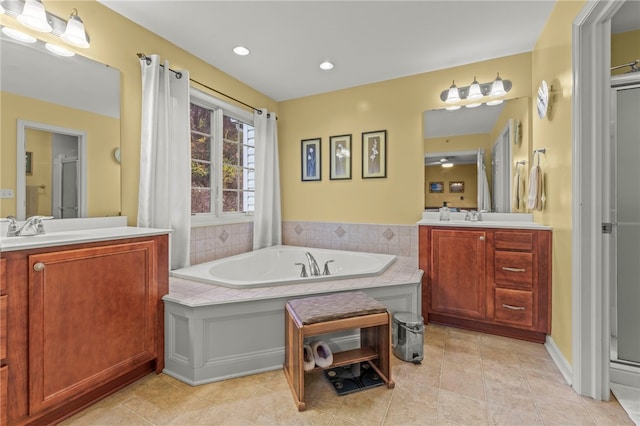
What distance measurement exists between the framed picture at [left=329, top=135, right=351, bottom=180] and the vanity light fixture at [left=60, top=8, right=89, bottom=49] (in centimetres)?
232

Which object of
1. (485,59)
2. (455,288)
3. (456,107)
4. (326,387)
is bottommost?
(326,387)

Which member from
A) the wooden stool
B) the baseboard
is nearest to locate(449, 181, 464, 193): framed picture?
the baseboard

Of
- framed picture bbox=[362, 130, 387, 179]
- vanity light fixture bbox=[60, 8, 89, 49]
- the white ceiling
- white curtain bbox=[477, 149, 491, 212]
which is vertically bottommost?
white curtain bbox=[477, 149, 491, 212]

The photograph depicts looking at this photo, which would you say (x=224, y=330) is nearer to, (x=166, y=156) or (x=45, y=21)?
(x=166, y=156)

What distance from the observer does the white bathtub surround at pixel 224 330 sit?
171cm

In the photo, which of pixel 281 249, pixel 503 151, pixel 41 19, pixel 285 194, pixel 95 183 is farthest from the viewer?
pixel 285 194

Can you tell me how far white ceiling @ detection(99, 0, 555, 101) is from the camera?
197cm

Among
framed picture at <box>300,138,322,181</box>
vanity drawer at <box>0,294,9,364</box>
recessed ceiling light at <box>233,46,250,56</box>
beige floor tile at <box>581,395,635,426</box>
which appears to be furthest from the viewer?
framed picture at <box>300,138,322,181</box>

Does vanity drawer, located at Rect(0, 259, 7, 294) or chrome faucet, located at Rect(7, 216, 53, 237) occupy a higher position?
chrome faucet, located at Rect(7, 216, 53, 237)

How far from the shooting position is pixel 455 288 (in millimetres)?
2418

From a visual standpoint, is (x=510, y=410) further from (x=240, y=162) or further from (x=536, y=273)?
(x=240, y=162)

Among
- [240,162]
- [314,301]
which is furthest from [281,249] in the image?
[314,301]

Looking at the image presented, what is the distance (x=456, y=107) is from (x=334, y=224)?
69.6 inches

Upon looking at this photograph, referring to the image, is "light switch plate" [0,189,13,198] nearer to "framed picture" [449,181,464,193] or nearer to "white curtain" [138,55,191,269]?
"white curtain" [138,55,191,269]
